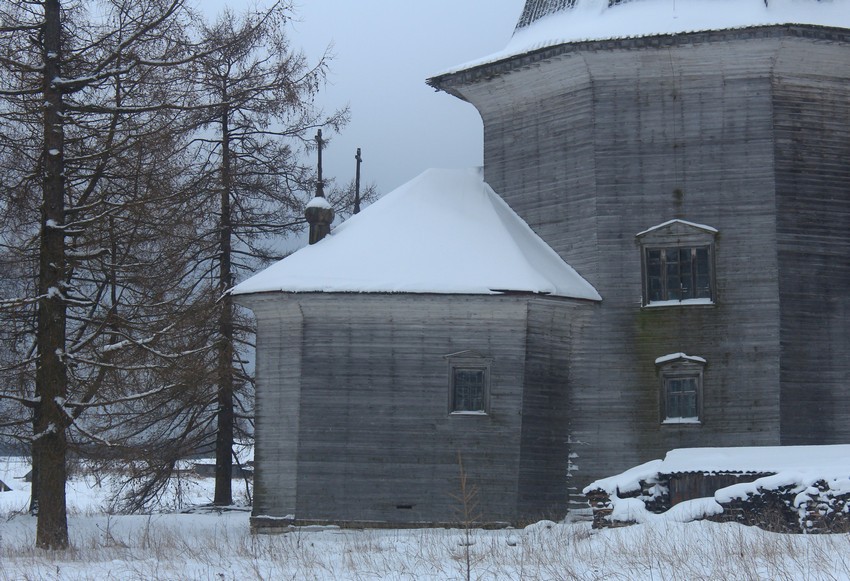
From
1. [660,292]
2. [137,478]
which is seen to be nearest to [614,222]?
[660,292]

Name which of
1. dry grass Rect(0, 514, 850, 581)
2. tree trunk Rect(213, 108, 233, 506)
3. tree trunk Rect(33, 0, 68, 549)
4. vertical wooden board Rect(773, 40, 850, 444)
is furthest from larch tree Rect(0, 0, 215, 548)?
vertical wooden board Rect(773, 40, 850, 444)

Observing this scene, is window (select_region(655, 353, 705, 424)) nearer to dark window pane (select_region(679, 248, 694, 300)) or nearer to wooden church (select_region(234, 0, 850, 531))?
wooden church (select_region(234, 0, 850, 531))

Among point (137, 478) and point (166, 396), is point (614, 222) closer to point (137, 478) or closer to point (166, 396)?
point (166, 396)

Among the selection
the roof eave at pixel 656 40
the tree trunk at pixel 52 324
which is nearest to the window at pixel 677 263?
the roof eave at pixel 656 40

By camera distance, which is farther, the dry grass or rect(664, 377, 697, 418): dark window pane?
rect(664, 377, 697, 418): dark window pane

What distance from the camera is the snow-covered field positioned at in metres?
11.2

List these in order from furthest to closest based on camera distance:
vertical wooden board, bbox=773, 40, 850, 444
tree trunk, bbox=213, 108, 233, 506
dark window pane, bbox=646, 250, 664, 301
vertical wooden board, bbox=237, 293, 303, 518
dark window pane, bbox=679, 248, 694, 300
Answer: tree trunk, bbox=213, 108, 233, 506 < dark window pane, bbox=646, 250, 664, 301 < dark window pane, bbox=679, 248, 694, 300 < vertical wooden board, bbox=237, 293, 303, 518 < vertical wooden board, bbox=773, 40, 850, 444

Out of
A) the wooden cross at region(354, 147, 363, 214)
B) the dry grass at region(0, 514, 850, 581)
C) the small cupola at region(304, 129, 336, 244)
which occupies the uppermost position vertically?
the wooden cross at region(354, 147, 363, 214)

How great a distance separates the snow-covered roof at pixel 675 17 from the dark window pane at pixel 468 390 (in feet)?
21.2

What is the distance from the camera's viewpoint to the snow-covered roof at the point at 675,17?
65.5 ft

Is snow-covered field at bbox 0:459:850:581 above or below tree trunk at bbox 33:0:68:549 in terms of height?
below

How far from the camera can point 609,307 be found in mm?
20594

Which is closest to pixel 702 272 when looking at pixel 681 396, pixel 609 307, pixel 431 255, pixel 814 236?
pixel 609 307

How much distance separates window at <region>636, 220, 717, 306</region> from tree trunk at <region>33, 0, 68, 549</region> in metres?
10.6
